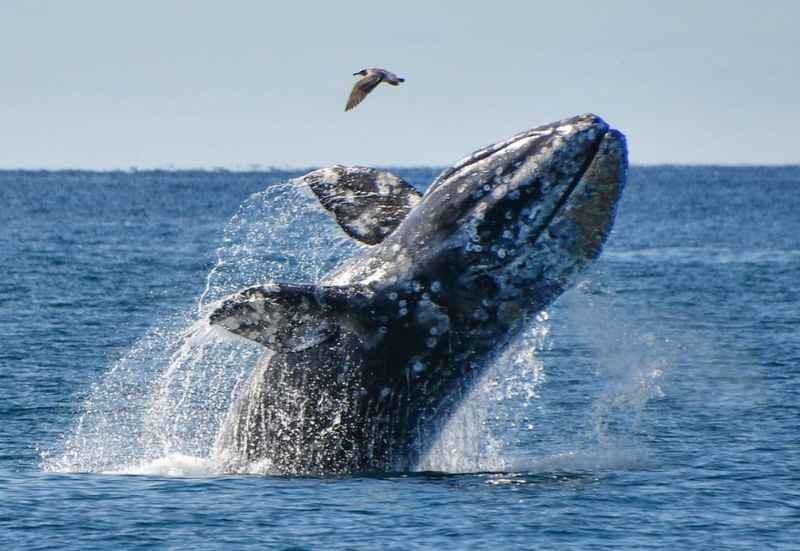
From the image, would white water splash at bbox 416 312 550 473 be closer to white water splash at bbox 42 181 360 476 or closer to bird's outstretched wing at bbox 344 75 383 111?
white water splash at bbox 42 181 360 476

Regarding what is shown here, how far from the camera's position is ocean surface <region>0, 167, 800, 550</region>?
16125mm

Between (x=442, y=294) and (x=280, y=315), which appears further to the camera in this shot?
(x=442, y=294)

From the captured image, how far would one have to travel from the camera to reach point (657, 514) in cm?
1712

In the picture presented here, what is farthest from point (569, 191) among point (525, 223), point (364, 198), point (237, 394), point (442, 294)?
point (237, 394)

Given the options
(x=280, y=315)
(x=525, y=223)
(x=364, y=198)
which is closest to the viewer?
(x=280, y=315)

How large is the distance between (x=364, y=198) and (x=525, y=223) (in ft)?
7.71

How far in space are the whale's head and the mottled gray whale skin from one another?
10 millimetres

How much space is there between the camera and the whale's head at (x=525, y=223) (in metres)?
17.0

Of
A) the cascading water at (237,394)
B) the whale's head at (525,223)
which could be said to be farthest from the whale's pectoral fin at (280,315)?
the whale's head at (525,223)

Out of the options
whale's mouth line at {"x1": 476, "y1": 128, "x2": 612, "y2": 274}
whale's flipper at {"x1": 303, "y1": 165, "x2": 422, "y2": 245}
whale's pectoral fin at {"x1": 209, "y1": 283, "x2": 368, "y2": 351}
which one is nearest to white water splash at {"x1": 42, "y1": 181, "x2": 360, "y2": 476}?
whale's flipper at {"x1": 303, "y1": 165, "x2": 422, "y2": 245}

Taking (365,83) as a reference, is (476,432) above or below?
below

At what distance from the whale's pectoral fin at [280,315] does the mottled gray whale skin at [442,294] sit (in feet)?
1.36

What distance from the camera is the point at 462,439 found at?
61.6 feet

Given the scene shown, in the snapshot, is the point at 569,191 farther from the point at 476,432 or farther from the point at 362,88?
the point at 362,88
